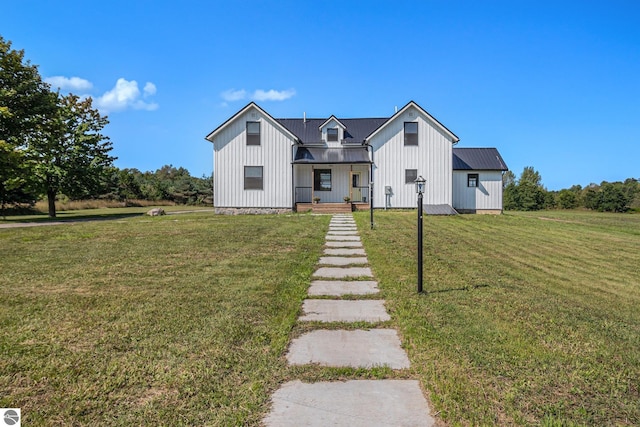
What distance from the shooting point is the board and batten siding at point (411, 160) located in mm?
21031

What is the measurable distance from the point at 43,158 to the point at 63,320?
2357cm

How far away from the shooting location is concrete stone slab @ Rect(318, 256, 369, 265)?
6.85 meters

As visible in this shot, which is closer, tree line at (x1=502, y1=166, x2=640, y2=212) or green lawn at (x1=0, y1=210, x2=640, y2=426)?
green lawn at (x1=0, y1=210, x2=640, y2=426)

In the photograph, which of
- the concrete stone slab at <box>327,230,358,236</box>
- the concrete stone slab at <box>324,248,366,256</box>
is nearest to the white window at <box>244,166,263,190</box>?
the concrete stone slab at <box>327,230,358,236</box>

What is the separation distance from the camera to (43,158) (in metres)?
22.1

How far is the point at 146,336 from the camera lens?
10.8 feet

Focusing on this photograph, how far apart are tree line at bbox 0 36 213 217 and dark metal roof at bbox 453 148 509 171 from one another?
23.3 m

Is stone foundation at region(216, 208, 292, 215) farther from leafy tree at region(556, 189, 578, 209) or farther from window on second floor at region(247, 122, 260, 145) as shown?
leafy tree at region(556, 189, 578, 209)

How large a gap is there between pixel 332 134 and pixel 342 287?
19038 millimetres

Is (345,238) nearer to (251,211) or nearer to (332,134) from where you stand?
(251,211)

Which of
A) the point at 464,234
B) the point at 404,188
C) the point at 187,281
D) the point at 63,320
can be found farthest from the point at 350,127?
the point at 63,320

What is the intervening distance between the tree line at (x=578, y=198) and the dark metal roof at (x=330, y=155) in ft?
66.1

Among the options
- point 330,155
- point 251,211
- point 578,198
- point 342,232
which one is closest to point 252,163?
point 251,211

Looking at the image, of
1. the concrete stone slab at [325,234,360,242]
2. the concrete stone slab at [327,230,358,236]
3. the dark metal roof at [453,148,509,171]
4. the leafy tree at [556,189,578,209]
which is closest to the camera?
the concrete stone slab at [325,234,360,242]
